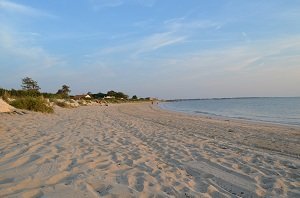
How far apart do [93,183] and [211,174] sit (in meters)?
1.93

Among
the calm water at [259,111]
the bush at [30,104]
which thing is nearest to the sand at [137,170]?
the bush at [30,104]

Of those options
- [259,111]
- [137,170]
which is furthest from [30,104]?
[259,111]

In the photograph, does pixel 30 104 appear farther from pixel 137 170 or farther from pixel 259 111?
pixel 259 111

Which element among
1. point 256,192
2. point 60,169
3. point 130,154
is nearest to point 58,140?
point 130,154

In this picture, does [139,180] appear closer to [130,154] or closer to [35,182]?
[35,182]

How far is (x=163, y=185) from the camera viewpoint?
404 cm

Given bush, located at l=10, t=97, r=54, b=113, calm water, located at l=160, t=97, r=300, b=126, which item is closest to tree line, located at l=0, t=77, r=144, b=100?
bush, located at l=10, t=97, r=54, b=113

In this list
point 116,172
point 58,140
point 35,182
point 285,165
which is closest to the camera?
point 35,182

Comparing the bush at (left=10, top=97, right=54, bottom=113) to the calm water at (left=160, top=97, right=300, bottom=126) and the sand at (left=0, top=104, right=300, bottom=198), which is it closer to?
the sand at (left=0, top=104, right=300, bottom=198)

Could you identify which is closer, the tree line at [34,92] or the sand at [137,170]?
the sand at [137,170]

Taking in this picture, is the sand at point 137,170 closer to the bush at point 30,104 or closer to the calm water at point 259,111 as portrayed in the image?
the bush at point 30,104

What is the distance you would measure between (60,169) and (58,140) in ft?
9.77

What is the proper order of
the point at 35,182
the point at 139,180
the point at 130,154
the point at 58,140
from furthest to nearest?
the point at 58,140 → the point at 130,154 → the point at 139,180 → the point at 35,182

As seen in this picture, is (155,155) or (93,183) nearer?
(93,183)
